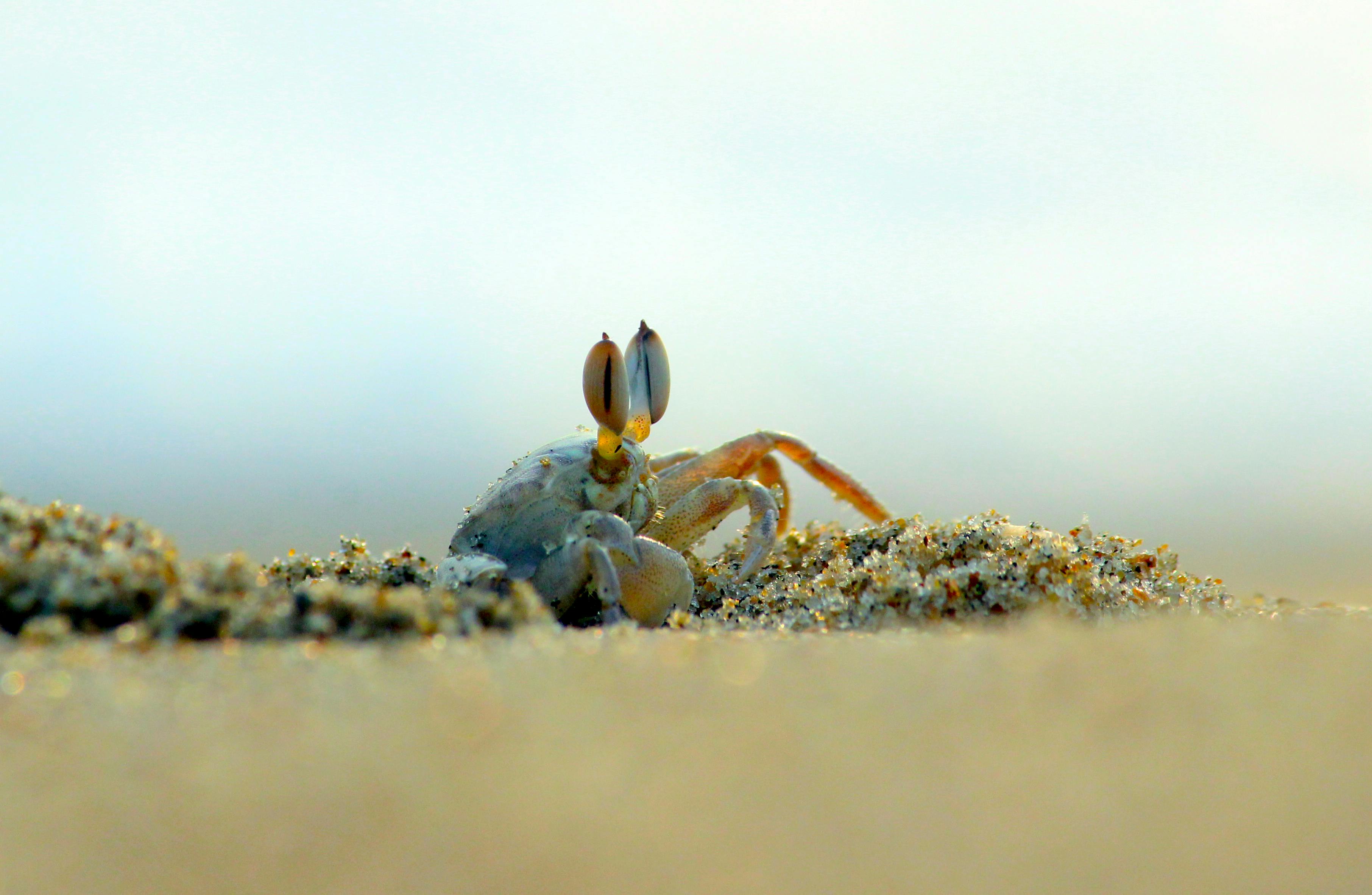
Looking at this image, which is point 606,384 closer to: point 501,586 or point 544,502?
point 544,502

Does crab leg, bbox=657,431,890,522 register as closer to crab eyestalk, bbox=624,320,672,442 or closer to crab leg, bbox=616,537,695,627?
crab eyestalk, bbox=624,320,672,442

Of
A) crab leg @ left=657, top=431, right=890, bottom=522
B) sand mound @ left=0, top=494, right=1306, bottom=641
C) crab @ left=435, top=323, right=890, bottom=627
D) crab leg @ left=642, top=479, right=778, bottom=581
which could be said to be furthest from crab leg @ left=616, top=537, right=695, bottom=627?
crab leg @ left=657, top=431, right=890, bottom=522

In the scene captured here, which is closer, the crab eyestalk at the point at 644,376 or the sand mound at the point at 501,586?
the sand mound at the point at 501,586

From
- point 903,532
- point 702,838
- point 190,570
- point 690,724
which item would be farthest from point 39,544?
point 903,532

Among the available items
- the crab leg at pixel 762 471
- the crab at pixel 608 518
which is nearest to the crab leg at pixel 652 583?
the crab at pixel 608 518

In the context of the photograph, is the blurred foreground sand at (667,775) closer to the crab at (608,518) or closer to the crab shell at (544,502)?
the crab at (608,518)

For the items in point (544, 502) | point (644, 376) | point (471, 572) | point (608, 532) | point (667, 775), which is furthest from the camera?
point (644, 376)

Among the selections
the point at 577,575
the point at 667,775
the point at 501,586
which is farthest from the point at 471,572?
the point at 667,775

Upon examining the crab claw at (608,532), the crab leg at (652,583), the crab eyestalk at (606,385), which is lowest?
the crab leg at (652,583)

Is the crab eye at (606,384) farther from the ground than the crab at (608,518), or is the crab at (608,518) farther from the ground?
the crab eye at (606,384)
